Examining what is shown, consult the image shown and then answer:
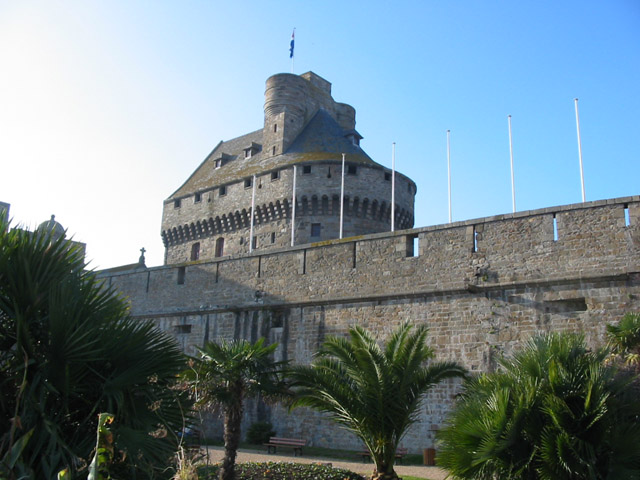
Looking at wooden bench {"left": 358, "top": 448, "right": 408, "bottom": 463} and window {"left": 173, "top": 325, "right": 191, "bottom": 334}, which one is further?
window {"left": 173, "top": 325, "right": 191, "bottom": 334}

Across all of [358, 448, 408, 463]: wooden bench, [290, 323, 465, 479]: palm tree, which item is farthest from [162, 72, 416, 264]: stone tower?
→ [290, 323, 465, 479]: palm tree

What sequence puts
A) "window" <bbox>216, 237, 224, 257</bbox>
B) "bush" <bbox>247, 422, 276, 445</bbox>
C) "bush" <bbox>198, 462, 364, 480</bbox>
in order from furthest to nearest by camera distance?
"window" <bbox>216, 237, 224, 257</bbox> < "bush" <bbox>247, 422, 276, 445</bbox> < "bush" <bbox>198, 462, 364, 480</bbox>

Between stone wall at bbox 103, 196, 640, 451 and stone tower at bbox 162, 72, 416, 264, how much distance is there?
9257 mm

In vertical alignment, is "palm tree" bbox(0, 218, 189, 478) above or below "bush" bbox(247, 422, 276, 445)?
above

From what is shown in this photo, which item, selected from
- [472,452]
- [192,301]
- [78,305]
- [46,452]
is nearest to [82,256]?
[78,305]

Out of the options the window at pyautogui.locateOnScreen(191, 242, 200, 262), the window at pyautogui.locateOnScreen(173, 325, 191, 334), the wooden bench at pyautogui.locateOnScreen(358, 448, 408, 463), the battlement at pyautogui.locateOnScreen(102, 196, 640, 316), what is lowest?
the wooden bench at pyautogui.locateOnScreen(358, 448, 408, 463)

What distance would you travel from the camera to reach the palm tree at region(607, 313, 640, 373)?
11.6 m

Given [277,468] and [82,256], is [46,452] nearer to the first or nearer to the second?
[82,256]

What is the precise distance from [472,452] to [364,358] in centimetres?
320

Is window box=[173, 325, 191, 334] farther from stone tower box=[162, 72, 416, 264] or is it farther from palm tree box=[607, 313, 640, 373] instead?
palm tree box=[607, 313, 640, 373]

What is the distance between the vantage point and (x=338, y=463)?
1390 cm

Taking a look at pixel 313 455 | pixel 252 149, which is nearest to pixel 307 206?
pixel 252 149

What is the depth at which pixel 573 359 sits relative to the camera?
29.9 ft

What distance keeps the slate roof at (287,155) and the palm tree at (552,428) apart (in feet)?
72.2
